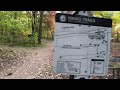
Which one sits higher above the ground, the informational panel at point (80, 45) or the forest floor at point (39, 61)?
the informational panel at point (80, 45)

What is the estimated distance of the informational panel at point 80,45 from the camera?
229cm

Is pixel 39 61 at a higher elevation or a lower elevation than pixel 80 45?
lower

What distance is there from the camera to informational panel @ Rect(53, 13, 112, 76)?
2.29m

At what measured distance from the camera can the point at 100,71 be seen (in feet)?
7.95

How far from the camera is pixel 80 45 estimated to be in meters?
2.31

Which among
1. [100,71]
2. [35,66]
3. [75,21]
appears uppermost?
[75,21]

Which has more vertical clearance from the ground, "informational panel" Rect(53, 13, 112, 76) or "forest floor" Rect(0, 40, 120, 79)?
"informational panel" Rect(53, 13, 112, 76)

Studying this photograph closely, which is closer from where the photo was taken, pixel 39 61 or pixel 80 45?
pixel 80 45

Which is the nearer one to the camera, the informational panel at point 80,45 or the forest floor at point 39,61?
the informational panel at point 80,45

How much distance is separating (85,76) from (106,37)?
0.43 m

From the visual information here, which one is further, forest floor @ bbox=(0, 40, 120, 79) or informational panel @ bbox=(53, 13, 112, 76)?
forest floor @ bbox=(0, 40, 120, 79)
